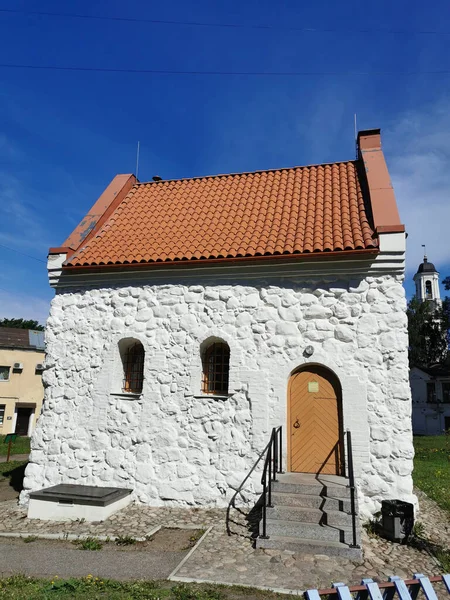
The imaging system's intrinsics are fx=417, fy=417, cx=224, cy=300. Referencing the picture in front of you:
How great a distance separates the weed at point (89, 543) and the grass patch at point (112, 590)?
44.6 inches

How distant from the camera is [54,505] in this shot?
7.37m

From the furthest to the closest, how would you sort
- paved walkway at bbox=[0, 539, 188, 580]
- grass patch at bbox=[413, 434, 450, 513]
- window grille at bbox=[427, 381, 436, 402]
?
1. window grille at bbox=[427, 381, 436, 402]
2. grass patch at bbox=[413, 434, 450, 513]
3. paved walkway at bbox=[0, 539, 188, 580]

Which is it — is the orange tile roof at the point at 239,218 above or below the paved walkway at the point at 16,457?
above

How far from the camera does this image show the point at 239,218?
964 centimetres

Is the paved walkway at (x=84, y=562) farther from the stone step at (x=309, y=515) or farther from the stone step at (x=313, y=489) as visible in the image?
the stone step at (x=313, y=489)

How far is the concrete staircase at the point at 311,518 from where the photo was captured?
225 inches

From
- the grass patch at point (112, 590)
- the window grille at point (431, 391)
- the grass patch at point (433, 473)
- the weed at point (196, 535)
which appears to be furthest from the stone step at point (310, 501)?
the window grille at point (431, 391)

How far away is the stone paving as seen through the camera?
497 cm

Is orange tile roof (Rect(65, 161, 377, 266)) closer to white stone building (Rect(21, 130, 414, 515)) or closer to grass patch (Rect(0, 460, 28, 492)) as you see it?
white stone building (Rect(21, 130, 414, 515))

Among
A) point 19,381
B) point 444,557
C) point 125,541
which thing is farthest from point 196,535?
point 19,381

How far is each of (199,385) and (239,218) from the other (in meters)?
3.93

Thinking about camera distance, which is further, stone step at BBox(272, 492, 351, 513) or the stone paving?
stone step at BBox(272, 492, 351, 513)

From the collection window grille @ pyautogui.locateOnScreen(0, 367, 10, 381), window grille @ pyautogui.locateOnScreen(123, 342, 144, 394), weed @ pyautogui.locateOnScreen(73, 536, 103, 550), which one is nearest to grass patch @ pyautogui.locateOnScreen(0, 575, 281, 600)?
weed @ pyautogui.locateOnScreen(73, 536, 103, 550)

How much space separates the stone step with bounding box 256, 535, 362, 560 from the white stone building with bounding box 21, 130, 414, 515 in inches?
65.5
